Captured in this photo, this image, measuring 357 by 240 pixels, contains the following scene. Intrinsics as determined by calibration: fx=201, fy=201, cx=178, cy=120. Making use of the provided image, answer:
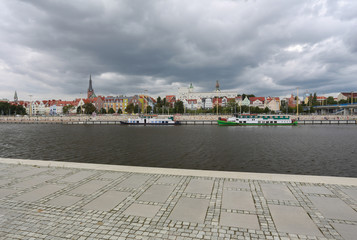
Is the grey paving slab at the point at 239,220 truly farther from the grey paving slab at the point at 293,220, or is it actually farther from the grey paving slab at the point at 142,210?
the grey paving slab at the point at 142,210

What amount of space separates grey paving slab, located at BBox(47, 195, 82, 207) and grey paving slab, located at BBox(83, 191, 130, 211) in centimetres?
51

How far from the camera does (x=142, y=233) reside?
401cm

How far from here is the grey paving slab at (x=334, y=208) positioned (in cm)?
462

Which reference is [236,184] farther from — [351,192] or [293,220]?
[351,192]

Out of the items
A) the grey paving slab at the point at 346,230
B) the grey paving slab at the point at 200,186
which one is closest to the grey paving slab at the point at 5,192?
the grey paving slab at the point at 200,186

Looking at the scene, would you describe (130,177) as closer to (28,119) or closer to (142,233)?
(142,233)

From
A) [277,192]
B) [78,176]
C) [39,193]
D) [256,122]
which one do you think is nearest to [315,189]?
[277,192]

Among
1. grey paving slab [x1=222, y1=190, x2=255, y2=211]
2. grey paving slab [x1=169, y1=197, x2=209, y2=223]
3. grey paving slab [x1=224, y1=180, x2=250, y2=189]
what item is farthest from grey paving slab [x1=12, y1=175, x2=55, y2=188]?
grey paving slab [x1=224, y1=180, x2=250, y2=189]

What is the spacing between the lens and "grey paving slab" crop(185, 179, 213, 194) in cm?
624

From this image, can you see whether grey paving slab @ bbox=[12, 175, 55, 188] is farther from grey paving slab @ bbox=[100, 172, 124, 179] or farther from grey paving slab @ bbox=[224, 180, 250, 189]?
grey paving slab @ bbox=[224, 180, 250, 189]

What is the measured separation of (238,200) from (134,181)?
3660 mm

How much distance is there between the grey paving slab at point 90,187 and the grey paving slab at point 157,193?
1665mm

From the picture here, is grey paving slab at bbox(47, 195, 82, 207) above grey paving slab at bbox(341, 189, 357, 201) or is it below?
above

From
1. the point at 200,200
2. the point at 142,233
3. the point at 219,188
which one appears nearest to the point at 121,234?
the point at 142,233
